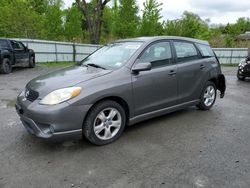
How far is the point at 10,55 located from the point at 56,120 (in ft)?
33.5

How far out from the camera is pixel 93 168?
311 cm

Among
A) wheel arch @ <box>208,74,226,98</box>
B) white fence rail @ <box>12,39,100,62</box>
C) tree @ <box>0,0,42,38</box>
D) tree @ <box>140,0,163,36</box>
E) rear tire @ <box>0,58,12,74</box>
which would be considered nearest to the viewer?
wheel arch @ <box>208,74,226,98</box>

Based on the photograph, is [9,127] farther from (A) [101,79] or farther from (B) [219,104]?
(B) [219,104]

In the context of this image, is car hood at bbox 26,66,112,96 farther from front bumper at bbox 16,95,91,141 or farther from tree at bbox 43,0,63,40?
tree at bbox 43,0,63,40

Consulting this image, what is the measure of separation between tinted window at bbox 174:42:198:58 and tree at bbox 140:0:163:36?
2380 centimetres

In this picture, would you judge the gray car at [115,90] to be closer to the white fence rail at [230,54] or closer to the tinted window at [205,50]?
the tinted window at [205,50]

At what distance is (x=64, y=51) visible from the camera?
19.4 metres

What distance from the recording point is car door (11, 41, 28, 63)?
12.8 m

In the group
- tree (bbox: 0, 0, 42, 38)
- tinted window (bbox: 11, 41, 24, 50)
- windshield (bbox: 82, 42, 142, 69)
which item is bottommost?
windshield (bbox: 82, 42, 142, 69)

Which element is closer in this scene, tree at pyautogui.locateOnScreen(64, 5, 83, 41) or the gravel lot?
the gravel lot

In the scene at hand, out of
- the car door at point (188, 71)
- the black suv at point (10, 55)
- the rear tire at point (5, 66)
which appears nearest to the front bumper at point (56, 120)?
the car door at point (188, 71)

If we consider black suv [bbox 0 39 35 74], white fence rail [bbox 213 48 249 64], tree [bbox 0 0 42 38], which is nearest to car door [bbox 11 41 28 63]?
black suv [bbox 0 39 35 74]

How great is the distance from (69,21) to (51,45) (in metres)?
13.7

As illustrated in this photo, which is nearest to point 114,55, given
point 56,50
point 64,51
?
point 56,50
